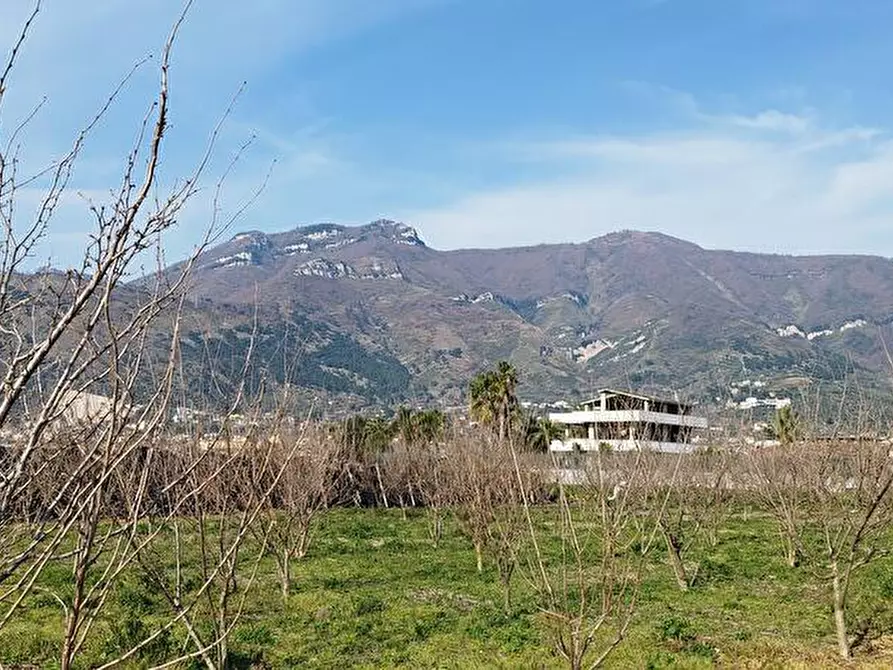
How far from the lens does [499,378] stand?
46.6m

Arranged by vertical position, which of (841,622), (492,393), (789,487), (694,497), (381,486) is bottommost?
(381,486)

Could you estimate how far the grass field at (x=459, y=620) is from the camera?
11156 millimetres

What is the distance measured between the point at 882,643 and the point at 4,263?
43.1ft

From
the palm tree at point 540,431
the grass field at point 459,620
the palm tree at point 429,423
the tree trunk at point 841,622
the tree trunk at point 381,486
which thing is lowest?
the tree trunk at point 381,486

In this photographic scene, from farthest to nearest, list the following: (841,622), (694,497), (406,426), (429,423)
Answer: (406,426)
(429,423)
(694,497)
(841,622)

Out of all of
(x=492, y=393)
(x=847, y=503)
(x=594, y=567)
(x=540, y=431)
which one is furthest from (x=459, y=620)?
(x=540, y=431)

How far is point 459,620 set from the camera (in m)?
13.4

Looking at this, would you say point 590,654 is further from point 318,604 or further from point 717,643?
point 318,604

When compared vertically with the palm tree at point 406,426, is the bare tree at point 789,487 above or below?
above

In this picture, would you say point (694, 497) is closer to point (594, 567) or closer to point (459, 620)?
point (594, 567)

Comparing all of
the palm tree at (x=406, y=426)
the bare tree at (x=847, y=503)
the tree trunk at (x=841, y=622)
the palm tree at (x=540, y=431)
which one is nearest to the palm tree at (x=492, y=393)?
the palm tree at (x=540, y=431)

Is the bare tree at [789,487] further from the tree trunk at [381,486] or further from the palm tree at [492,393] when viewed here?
the palm tree at [492,393]

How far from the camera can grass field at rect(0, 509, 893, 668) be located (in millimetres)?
11156

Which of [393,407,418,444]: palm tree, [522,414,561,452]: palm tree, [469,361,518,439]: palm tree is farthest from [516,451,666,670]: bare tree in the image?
[393,407,418,444]: palm tree
